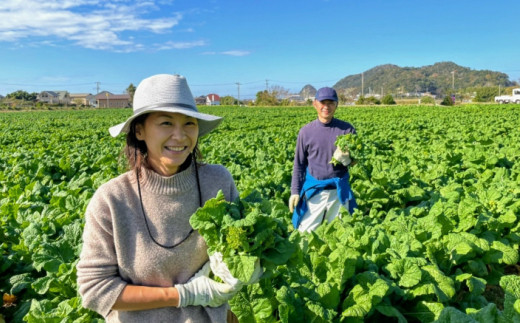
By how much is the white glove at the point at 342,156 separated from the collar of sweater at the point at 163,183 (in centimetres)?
284

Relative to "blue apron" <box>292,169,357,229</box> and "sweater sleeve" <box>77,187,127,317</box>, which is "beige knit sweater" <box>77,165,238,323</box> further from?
"blue apron" <box>292,169,357,229</box>

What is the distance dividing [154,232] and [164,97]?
60 cm

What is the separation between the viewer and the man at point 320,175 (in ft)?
15.2

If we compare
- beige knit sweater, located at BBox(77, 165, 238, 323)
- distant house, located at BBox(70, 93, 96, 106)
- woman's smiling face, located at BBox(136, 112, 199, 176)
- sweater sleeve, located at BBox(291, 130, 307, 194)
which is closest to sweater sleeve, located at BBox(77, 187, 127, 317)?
beige knit sweater, located at BBox(77, 165, 238, 323)

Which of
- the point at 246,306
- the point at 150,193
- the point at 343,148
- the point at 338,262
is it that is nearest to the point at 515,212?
the point at 343,148

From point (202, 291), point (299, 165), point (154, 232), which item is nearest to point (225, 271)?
point (202, 291)

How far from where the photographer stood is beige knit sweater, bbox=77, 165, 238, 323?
1667 millimetres

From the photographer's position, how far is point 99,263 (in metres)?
1.66

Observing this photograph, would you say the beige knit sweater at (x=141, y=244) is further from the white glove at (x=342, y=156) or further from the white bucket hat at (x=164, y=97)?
the white glove at (x=342, y=156)

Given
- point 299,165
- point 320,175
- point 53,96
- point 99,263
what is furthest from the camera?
point 53,96

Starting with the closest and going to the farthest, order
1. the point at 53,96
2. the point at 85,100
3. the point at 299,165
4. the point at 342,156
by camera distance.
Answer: the point at 342,156
the point at 299,165
the point at 85,100
the point at 53,96

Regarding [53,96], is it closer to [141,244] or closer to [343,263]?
[343,263]

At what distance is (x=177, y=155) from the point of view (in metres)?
1.76

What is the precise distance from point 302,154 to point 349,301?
2.51 metres
